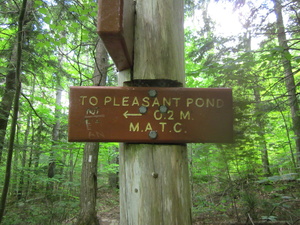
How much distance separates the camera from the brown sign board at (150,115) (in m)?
0.96

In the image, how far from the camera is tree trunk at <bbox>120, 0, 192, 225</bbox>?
933mm

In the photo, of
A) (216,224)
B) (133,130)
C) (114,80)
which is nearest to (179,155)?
(133,130)

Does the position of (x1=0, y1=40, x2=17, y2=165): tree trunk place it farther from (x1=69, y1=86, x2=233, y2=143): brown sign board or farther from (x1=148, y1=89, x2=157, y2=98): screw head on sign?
(x1=148, y1=89, x2=157, y2=98): screw head on sign

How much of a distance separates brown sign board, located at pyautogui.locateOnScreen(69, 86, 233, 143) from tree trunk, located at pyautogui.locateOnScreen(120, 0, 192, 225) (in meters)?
0.08

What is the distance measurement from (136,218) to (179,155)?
1.08 feet

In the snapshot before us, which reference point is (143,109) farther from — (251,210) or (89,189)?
(89,189)

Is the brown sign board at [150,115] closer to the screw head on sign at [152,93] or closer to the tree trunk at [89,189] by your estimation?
the screw head on sign at [152,93]

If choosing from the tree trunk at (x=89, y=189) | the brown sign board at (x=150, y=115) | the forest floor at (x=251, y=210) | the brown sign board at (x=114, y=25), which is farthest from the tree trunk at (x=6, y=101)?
the brown sign board at (x=114, y=25)

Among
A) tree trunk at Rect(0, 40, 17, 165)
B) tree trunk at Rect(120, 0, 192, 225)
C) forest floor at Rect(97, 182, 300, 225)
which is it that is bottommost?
forest floor at Rect(97, 182, 300, 225)

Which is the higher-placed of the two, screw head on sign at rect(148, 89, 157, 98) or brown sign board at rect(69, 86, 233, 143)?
screw head on sign at rect(148, 89, 157, 98)

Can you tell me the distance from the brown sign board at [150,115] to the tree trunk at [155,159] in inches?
3.2

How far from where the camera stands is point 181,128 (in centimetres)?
97

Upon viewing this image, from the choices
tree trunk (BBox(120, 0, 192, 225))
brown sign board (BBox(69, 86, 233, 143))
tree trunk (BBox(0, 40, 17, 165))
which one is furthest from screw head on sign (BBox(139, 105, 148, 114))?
tree trunk (BBox(0, 40, 17, 165))

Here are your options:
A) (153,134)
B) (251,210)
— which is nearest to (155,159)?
(153,134)
